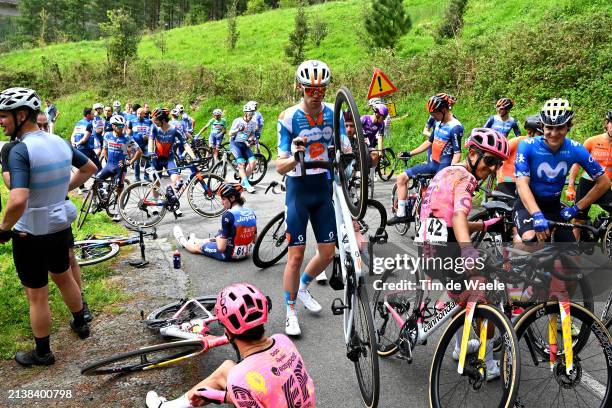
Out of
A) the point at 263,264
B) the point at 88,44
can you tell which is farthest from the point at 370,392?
the point at 88,44

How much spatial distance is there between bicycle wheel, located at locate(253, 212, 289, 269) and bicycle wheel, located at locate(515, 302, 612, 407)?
12.5ft

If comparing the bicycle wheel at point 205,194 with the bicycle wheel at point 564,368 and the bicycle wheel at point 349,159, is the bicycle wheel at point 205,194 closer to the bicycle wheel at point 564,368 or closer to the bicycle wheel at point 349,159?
the bicycle wheel at point 349,159

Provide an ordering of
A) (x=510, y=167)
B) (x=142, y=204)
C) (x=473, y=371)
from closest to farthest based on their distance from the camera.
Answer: (x=473, y=371) → (x=510, y=167) → (x=142, y=204)

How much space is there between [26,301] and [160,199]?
177 inches

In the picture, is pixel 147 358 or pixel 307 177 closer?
pixel 147 358

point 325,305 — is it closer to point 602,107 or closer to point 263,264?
point 263,264

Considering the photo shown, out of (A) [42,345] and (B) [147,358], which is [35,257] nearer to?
(A) [42,345]

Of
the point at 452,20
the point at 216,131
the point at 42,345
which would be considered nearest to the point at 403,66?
the point at 452,20

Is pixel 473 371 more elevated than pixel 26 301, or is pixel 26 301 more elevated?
pixel 473 371

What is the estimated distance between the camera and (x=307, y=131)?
14.6 feet

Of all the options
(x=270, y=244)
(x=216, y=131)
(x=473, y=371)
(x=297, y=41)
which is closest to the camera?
(x=473, y=371)

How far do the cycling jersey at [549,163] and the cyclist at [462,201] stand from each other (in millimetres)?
1454

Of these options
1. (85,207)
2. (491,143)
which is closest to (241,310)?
(491,143)

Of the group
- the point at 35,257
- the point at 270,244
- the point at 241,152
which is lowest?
the point at 270,244
